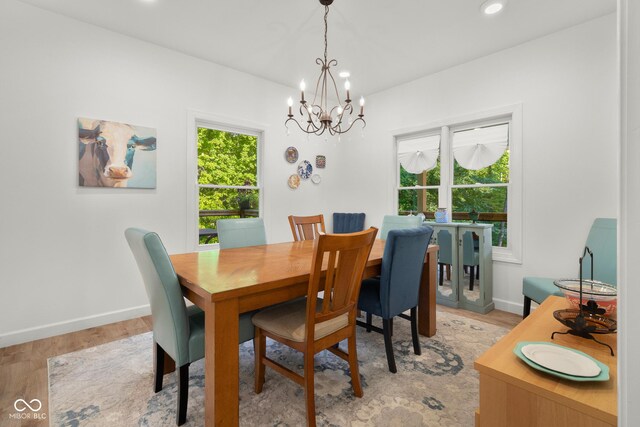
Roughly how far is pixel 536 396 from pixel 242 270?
4.47 ft

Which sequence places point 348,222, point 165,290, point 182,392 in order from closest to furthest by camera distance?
point 165,290 → point 182,392 → point 348,222

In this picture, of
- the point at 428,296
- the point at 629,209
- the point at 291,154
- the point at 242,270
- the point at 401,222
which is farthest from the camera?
the point at 291,154

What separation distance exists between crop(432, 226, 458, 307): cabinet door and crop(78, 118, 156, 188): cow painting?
314 cm

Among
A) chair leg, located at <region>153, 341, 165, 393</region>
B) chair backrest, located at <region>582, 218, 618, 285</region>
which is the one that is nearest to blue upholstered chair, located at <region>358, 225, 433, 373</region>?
chair leg, located at <region>153, 341, 165, 393</region>

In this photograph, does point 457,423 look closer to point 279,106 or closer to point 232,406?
point 232,406

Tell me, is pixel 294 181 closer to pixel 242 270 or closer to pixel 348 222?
pixel 348 222

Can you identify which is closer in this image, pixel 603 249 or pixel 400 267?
pixel 400 267

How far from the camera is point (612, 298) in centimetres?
134

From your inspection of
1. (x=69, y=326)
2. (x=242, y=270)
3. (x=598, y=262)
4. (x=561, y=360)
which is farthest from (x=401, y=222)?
(x=69, y=326)

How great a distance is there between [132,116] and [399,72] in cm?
302

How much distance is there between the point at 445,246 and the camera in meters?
3.45

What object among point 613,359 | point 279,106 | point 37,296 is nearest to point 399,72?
point 279,106

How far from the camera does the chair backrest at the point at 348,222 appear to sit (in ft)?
14.9

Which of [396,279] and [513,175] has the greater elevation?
[513,175]
